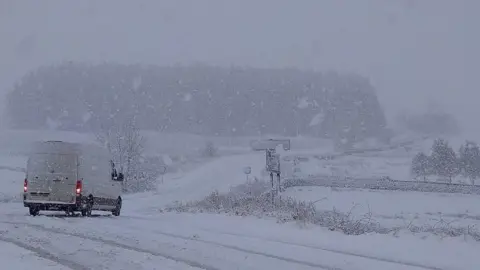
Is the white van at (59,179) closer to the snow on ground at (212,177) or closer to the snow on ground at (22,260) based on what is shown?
the snow on ground at (22,260)

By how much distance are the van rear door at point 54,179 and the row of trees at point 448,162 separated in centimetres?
4954

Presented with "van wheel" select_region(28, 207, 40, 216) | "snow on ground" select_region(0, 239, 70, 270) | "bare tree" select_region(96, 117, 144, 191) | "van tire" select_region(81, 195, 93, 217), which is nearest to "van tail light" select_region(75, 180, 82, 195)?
"van tire" select_region(81, 195, 93, 217)

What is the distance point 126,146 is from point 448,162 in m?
38.2

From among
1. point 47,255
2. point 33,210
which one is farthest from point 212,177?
point 47,255

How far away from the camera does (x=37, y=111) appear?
72.6 metres

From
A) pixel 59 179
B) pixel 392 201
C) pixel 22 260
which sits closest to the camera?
pixel 22 260

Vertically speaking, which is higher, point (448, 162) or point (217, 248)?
point (448, 162)

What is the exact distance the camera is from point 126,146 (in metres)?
60.9

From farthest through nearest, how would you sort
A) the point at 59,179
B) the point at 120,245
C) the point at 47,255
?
1. the point at 59,179
2. the point at 120,245
3. the point at 47,255

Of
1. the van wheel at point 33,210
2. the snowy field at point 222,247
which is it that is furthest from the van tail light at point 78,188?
the snowy field at point 222,247

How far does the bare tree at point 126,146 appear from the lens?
195 feet

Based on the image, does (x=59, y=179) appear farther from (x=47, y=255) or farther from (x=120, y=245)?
(x=47, y=255)

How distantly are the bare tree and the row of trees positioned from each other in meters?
30.8

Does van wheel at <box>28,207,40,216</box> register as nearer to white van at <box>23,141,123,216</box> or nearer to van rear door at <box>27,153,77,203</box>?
white van at <box>23,141,123,216</box>
